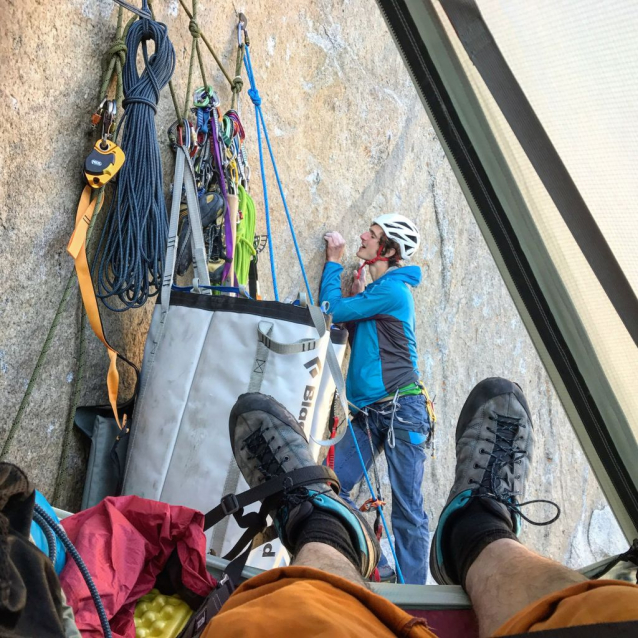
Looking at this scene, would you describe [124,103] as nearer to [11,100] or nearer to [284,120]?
[11,100]

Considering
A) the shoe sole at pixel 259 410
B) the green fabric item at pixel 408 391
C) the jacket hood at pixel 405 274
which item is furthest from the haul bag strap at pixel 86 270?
the jacket hood at pixel 405 274

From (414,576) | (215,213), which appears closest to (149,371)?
(215,213)

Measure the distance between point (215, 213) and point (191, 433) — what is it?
0.91 m

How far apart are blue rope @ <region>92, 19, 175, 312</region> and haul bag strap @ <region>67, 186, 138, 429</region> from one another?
0.21 feet

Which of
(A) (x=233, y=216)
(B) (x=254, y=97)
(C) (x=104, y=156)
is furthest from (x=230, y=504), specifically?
(B) (x=254, y=97)

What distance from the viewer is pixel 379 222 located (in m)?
3.87

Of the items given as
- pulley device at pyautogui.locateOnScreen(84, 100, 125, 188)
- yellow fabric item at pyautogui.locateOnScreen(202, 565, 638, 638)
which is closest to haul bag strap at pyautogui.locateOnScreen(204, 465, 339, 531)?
yellow fabric item at pyautogui.locateOnScreen(202, 565, 638, 638)

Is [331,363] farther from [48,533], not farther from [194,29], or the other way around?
[194,29]

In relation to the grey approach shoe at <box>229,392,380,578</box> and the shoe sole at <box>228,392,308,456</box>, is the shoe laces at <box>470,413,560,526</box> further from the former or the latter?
the shoe sole at <box>228,392,308,456</box>

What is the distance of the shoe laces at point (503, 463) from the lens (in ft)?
5.65

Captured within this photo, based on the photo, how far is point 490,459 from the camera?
1881mm

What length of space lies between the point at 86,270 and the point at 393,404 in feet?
5.91

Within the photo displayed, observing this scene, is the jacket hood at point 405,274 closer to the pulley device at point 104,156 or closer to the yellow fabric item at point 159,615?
the pulley device at point 104,156

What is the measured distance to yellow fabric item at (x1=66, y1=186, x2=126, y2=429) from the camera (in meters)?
2.04
